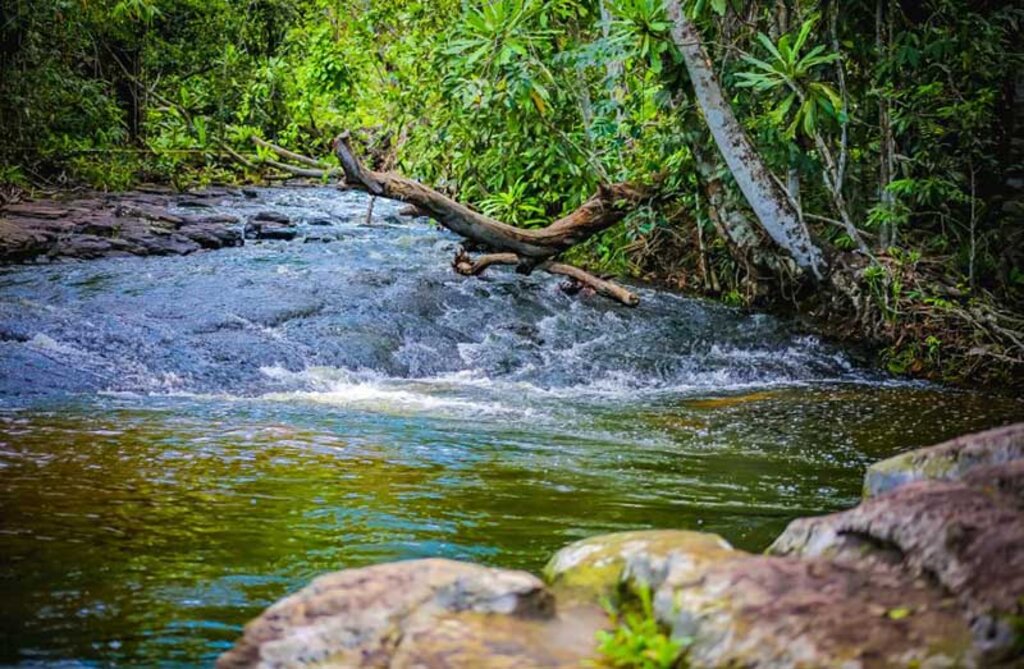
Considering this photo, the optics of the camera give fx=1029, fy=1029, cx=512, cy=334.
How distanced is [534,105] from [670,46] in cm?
183

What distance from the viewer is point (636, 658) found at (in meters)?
2.10

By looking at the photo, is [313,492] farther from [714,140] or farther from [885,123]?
[885,123]

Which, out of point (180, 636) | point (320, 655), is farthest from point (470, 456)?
point (320, 655)

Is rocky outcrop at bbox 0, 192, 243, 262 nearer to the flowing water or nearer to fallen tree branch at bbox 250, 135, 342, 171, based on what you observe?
the flowing water

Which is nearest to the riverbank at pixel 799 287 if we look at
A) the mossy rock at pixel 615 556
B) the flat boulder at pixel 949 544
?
the flat boulder at pixel 949 544

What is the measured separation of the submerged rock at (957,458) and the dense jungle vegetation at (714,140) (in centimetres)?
508

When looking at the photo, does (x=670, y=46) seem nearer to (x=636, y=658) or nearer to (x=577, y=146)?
(x=577, y=146)

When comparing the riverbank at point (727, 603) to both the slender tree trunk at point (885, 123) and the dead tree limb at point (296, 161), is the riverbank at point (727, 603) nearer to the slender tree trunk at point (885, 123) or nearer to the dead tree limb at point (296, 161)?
the slender tree trunk at point (885, 123)

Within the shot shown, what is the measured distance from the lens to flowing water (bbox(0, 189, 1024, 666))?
3.39 meters

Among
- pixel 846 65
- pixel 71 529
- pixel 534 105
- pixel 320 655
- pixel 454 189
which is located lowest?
pixel 71 529

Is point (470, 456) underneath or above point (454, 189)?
underneath

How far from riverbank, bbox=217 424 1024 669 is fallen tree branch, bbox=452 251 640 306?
7.08m

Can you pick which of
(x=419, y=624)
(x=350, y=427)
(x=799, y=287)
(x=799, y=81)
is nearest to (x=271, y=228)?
(x=799, y=287)

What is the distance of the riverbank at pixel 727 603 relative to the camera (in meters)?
1.96
